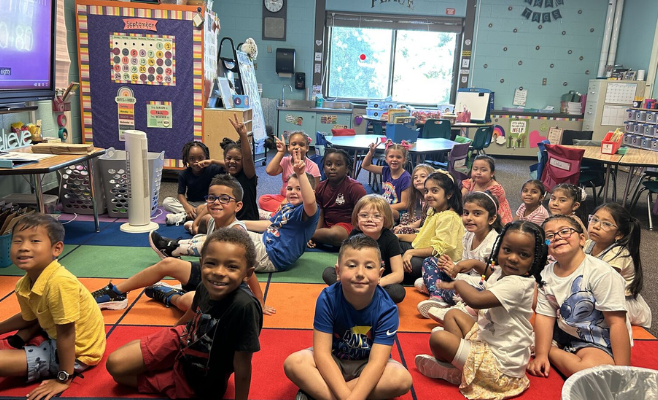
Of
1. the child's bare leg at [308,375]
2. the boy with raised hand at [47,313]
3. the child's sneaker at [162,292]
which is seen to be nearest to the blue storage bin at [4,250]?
the child's sneaker at [162,292]

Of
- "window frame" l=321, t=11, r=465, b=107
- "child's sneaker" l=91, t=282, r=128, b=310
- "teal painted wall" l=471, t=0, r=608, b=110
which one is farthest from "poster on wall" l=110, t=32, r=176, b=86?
"teal painted wall" l=471, t=0, r=608, b=110

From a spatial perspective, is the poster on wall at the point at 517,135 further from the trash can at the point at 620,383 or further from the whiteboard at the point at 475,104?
the trash can at the point at 620,383

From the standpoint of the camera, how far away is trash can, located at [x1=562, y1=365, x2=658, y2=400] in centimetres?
144

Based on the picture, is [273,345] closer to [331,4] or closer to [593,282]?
[593,282]

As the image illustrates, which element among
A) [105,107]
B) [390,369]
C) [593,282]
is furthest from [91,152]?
[593,282]

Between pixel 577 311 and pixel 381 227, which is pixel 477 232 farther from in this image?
pixel 577 311

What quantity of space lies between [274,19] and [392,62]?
2.44 m

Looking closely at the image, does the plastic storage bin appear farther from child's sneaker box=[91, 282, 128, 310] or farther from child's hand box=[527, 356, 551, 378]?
child's hand box=[527, 356, 551, 378]

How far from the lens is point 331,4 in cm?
940

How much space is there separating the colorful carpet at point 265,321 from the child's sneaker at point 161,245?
26 cm

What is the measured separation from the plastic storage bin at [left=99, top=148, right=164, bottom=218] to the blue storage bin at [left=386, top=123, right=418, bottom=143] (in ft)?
8.48

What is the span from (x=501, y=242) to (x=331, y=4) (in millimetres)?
8339

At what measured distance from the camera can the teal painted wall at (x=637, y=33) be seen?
8.52m

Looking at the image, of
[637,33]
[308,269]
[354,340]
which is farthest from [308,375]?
[637,33]
